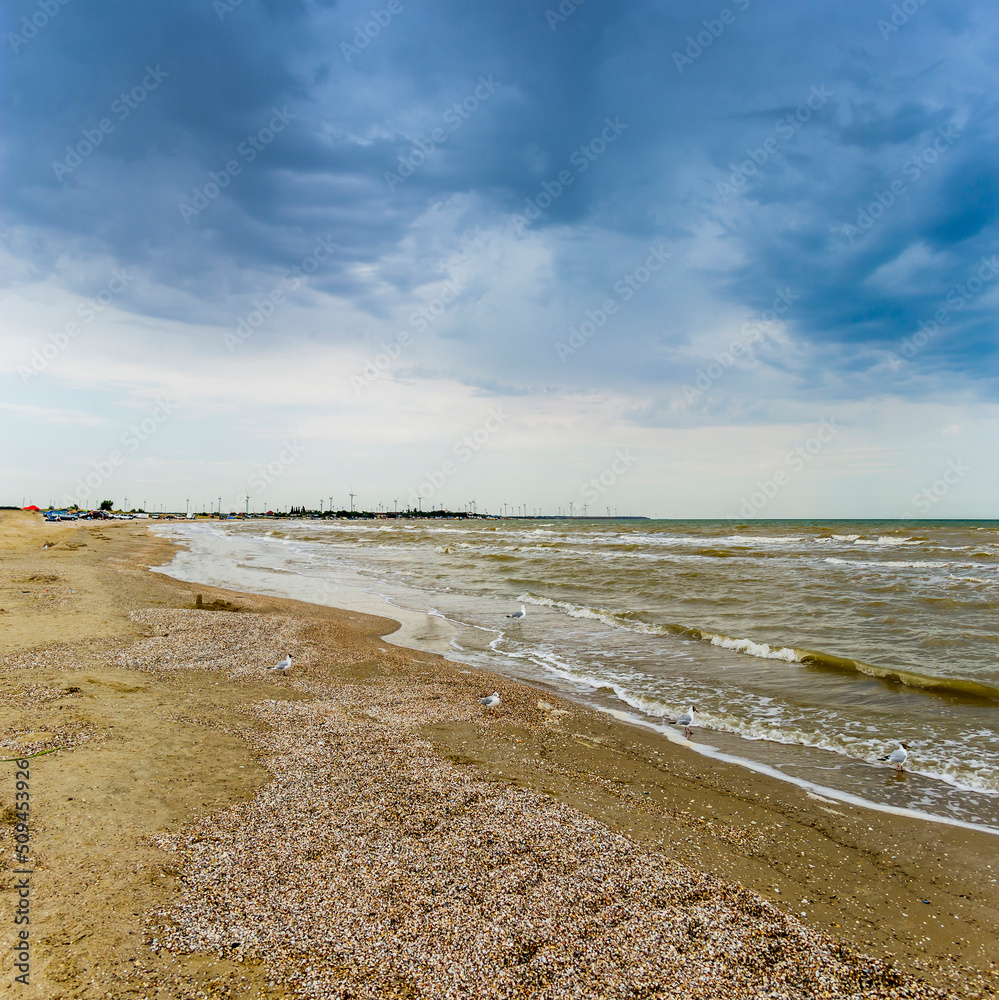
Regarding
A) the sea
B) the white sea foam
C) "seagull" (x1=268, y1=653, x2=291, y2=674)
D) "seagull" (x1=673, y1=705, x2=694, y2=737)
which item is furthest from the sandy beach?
the white sea foam

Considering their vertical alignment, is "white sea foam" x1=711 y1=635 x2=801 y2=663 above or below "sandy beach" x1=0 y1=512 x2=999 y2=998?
below

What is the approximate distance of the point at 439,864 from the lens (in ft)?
15.5

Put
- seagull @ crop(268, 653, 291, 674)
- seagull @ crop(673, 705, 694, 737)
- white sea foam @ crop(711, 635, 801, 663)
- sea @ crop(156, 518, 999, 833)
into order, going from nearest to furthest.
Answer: sea @ crop(156, 518, 999, 833) → seagull @ crop(673, 705, 694, 737) → seagull @ crop(268, 653, 291, 674) → white sea foam @ crop(711, 635, 801, 663)

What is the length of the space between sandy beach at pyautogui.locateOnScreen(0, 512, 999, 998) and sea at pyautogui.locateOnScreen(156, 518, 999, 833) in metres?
1.46

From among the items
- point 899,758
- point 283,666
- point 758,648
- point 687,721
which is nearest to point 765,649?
point 758,648

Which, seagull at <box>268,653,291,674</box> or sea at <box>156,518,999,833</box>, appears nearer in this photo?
sea at <box>156,518,999,833</box>

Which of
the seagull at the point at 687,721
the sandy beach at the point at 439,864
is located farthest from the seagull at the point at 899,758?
the seagull at the point at 687,721

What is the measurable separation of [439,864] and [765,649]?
38.6 feet

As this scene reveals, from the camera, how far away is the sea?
7984 millimetres

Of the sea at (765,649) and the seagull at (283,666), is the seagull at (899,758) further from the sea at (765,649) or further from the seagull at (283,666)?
the seagull at (283,666)

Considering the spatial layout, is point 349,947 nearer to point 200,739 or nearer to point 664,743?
point 200,739

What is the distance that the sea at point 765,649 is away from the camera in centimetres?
798

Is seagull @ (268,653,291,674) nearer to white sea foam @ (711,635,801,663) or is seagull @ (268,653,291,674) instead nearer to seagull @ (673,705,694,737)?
seagull @ (673,705,694,737)

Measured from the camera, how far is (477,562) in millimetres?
37594
